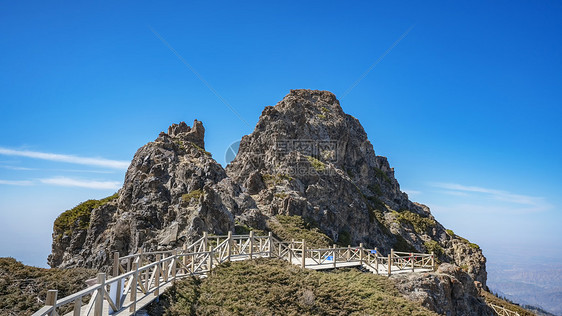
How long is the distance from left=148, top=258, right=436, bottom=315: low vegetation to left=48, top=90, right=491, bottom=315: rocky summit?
3.20 m

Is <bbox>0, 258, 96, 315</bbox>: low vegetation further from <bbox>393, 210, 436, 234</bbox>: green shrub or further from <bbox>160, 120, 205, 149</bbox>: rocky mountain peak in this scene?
<bbox>393, 210, 436, 234</bbox>: green shrub

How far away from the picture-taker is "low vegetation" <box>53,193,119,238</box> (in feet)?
126

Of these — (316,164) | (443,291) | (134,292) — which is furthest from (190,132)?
(134,292)

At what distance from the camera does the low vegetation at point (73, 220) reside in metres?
38.4

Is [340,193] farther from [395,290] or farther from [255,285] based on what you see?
[255,285]

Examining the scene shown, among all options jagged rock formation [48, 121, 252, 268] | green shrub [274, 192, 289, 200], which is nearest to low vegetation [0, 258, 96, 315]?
jagged rock formation [48, 121, 252, 268]

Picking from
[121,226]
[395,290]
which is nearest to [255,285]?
[395,290]

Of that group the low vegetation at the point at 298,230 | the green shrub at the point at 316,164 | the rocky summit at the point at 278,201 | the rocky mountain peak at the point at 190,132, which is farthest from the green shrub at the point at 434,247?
the rocky mountain peak at the point at 190,132

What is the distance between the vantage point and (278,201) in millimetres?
47000

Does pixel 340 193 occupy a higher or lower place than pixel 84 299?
higher

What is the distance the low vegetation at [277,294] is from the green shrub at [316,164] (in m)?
35.5

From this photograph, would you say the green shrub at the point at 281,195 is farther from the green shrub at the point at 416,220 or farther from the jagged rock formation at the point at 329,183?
the green shrub at the point at 416,220

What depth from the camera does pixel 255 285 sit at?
17375 millimetres

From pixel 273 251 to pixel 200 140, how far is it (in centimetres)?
3550
